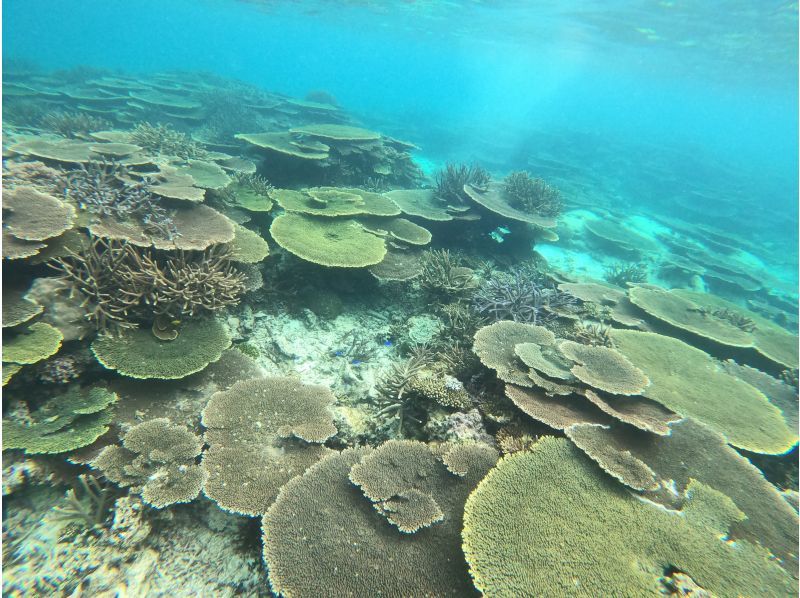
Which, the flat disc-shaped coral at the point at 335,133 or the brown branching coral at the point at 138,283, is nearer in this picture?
the brown branching coral at the point at 138,283

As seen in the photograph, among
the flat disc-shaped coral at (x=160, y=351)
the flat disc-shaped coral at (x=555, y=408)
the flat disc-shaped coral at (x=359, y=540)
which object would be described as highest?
the flat disc-shaped coral at (x=555, y=408)

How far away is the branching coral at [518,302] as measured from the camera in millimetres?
5867

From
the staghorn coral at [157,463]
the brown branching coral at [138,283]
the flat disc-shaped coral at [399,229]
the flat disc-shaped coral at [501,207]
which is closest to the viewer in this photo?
the staghorn coral at [157,463]

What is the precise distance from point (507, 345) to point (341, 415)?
7.18 ft

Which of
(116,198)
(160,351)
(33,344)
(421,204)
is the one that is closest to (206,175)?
(116,198)

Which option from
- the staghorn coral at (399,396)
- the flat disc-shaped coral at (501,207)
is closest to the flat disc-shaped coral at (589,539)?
the staghorn coral at (399,396)

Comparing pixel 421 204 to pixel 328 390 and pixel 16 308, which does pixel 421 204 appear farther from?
pixel 16 308

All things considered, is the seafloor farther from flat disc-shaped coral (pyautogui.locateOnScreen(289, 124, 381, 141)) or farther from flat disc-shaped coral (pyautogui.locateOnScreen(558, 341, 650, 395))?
flat disc-shaped coral (pyautogui.locateOnScreen(289, 124, 381, 141))

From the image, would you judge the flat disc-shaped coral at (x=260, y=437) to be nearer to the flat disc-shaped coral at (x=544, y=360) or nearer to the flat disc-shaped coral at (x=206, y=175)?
the flat disc-shaped coral at (x=544, y=360)

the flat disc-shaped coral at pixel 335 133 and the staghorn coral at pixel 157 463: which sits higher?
the flat disc-shaped coral at pixel 335 133

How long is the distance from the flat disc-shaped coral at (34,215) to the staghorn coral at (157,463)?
102 inches

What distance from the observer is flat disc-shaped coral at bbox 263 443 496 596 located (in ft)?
7.57

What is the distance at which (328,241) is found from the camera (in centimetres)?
606

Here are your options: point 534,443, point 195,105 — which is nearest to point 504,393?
point 534,443
